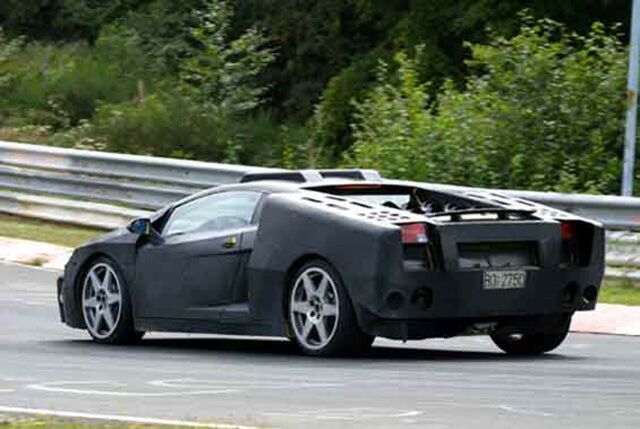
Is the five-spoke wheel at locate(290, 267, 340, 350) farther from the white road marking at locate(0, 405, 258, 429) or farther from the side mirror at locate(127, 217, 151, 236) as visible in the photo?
the white road marking at locate(0, 405, 258, 429)

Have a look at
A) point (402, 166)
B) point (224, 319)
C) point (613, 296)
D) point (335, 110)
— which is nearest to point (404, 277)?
point (224, 319)

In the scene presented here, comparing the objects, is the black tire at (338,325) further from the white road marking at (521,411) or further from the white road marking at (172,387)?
the white road marking at (521,411)

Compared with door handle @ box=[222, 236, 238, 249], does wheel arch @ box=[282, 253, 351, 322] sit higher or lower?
lower

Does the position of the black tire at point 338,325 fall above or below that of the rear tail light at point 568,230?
below

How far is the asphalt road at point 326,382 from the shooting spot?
34.7 feet

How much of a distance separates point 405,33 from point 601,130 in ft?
61.5

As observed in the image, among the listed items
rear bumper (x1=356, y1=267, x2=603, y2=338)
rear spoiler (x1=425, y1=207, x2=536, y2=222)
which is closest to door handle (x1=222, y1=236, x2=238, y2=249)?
rear bumper (x1=356, y1=267, x2=603, y2=338)

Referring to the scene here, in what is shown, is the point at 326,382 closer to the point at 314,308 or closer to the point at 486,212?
the point at 314,308

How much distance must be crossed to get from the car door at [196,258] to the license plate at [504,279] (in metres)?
1.72

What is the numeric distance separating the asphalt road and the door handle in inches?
28.8

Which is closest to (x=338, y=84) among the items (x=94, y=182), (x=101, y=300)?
(x=94, y=182)

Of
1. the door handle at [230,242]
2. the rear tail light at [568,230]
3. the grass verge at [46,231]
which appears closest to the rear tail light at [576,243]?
the rear tail light at [568,230]

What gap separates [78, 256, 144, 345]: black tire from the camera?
15.3 meters

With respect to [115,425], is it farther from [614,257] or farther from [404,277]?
[614,257]
